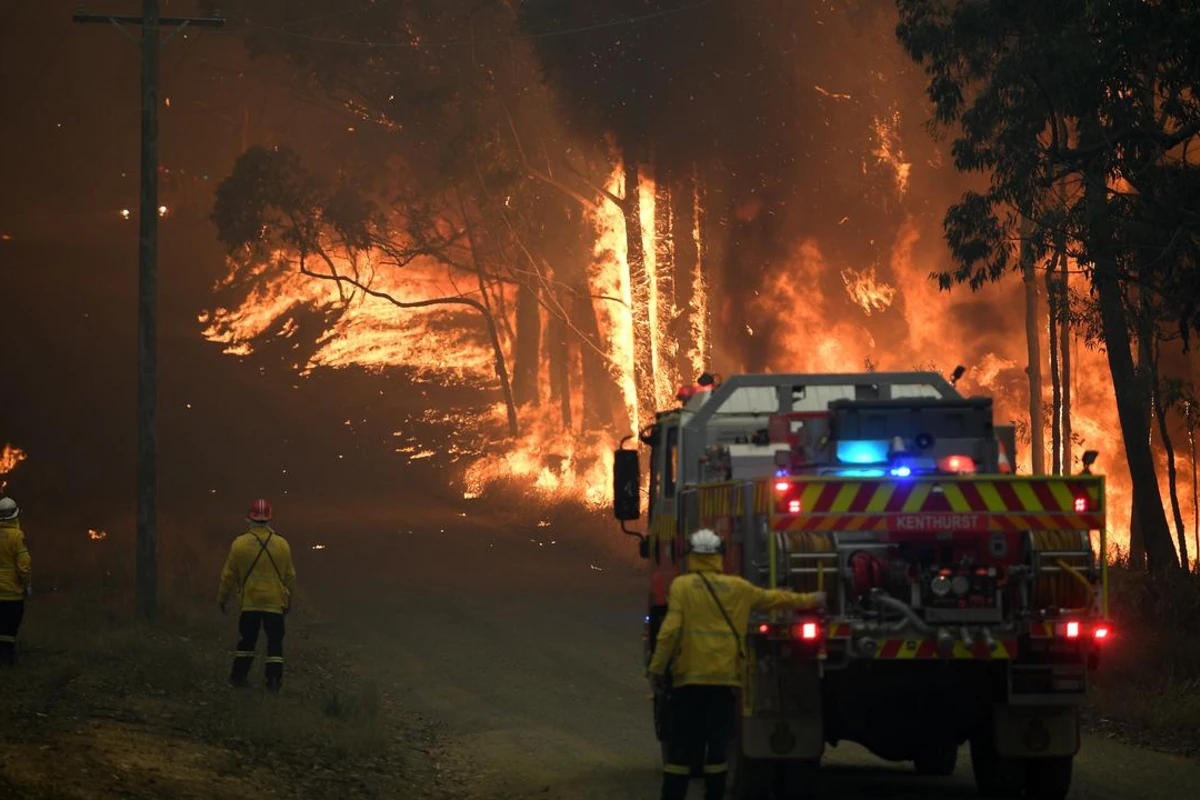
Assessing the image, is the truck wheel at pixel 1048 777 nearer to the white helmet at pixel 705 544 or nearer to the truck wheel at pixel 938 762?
the truck wheel at pixel 938 762

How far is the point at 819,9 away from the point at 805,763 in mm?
26611

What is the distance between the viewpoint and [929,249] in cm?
3394

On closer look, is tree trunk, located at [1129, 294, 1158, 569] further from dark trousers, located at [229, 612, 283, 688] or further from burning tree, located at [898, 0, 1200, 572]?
dark trousers, located at [229, 612, 283, 688]

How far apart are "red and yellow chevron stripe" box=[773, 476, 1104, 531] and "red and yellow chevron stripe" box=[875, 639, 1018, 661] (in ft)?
2.03

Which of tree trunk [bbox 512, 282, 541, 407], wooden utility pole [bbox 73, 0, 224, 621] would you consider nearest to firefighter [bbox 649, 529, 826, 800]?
wooden utility pole [bbox 73, 0, 224, 621]

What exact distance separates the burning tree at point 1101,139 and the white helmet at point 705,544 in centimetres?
953

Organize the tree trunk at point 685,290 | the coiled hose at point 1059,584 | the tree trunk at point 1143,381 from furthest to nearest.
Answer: the tree trunk at point 685,290
the tree trunk at point 1143,381
the coiled hose at point 1059,584

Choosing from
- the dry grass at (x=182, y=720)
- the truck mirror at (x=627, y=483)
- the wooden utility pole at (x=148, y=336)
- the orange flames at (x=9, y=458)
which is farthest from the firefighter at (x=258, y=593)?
the orange flames at (x=9, y=458)

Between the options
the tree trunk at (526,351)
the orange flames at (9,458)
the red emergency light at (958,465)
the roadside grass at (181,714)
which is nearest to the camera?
the roadside grass at (181,714)

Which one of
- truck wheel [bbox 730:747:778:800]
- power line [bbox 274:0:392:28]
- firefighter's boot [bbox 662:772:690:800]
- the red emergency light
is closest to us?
firefighter's boot [bbox 662:772:690:800]

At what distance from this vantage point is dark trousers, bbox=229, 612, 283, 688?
50.7 ft

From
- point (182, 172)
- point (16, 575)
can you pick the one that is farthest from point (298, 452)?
point (16, 575)

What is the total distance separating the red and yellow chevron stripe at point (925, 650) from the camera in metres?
9.45

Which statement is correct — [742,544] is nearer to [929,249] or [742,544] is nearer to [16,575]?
[16,575]
